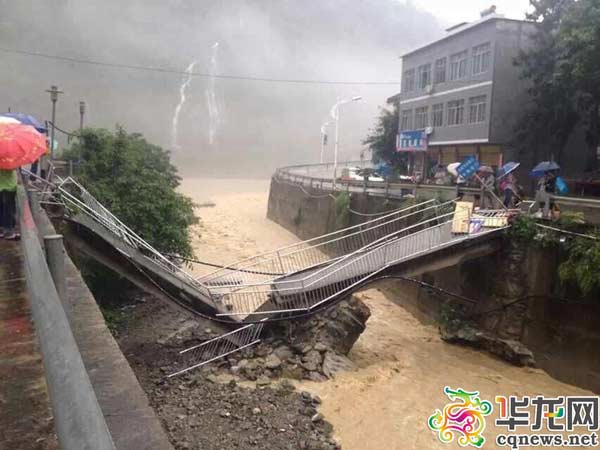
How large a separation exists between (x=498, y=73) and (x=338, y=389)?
20842 mm

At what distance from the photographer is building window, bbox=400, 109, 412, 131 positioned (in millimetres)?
34250

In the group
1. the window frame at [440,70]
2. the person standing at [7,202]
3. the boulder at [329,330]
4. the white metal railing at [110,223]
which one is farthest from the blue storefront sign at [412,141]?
the person standing at [7,202]

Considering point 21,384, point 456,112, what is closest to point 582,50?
point 456,112

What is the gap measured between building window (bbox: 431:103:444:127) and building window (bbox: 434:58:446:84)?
150 centimetres

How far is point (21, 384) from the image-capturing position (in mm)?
2902

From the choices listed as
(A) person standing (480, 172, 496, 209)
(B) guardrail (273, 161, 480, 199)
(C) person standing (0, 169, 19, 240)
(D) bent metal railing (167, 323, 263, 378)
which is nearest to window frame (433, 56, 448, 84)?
(B) guardrail (273, 161, 480, 199)

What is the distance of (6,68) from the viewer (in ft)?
314

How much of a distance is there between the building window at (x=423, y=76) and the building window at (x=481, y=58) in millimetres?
4982

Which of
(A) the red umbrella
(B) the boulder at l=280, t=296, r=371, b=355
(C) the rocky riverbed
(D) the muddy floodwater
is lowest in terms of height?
(D) the muddy floodwater

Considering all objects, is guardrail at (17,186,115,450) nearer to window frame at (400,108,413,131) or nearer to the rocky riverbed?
the rocky riverbed

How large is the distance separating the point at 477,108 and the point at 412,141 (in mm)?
6419

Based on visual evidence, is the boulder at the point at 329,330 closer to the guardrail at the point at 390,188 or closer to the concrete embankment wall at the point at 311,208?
the guardrail at the point at 390,188

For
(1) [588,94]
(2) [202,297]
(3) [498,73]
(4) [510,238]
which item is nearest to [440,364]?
(4) [510,238]

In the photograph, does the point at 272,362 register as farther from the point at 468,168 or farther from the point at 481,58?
the point at 481,58
